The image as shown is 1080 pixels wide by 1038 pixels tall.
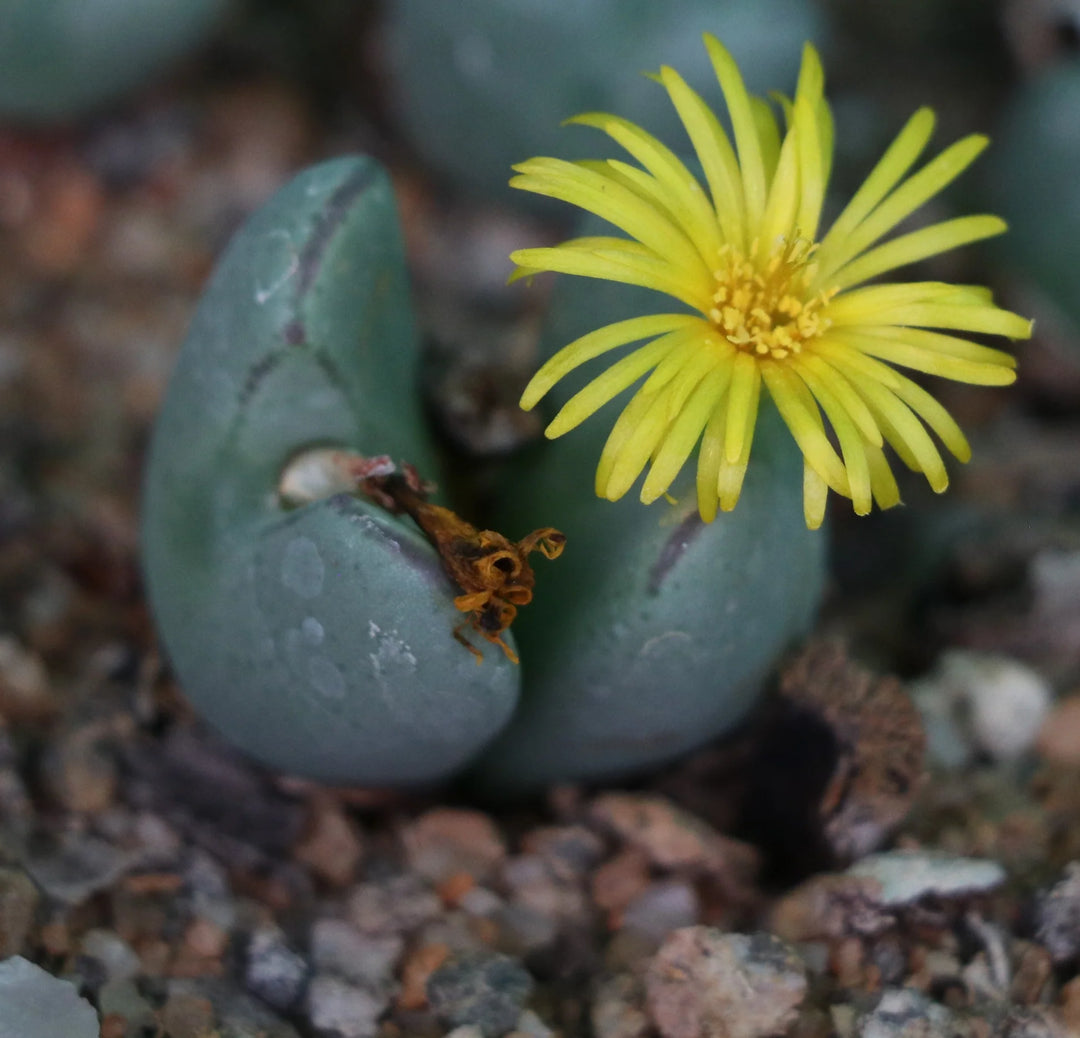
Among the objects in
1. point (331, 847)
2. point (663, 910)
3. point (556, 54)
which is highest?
point (556, 54)

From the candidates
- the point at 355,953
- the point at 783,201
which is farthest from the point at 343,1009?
the point at 783,201

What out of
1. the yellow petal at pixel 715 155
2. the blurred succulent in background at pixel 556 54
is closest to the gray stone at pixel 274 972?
the yellow petal at pixel 715 155

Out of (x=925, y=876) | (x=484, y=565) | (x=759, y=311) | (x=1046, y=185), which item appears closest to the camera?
(x=484, y=565)

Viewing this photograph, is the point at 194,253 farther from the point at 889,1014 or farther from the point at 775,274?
the point at 889,1014

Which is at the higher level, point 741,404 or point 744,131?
point 744,131

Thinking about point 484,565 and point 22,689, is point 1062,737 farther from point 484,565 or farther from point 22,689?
point 22,689

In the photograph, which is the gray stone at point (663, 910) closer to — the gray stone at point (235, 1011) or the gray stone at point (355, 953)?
the gray stone at point (355, 953)

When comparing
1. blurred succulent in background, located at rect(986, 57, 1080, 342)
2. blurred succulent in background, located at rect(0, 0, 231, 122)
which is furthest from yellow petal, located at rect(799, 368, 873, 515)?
blurred succulent in background, located at rect(0, 0, 231, 122)
